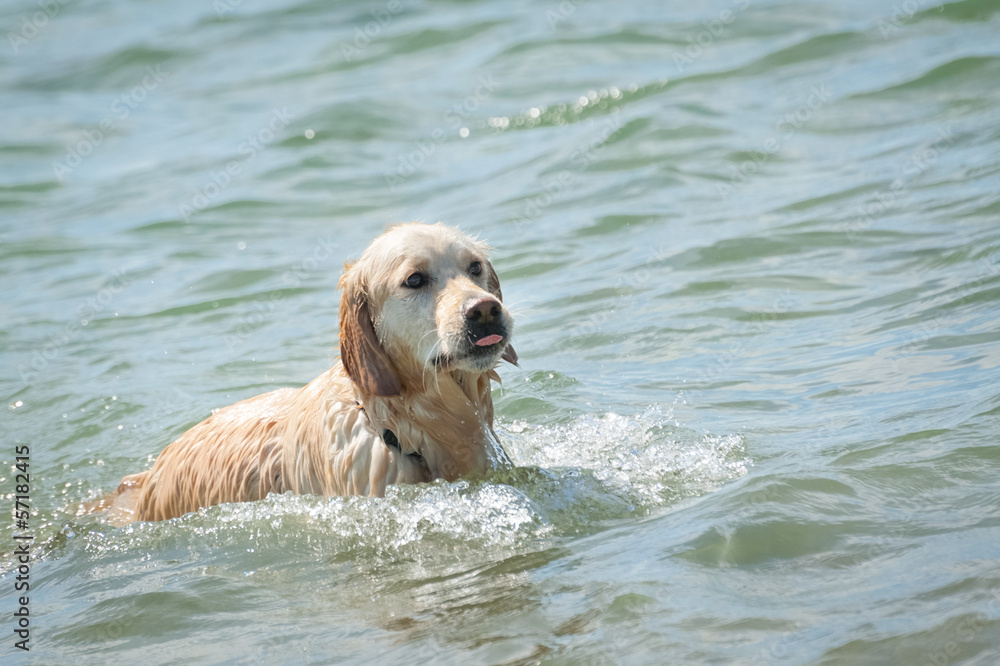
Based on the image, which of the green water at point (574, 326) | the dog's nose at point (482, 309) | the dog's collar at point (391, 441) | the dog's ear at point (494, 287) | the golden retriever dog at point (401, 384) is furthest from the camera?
the dog's ear at point (494, 287)

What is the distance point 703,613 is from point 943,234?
19.7 feet

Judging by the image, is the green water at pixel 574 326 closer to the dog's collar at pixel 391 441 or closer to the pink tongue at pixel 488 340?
the dog's collar at pixel 391 441

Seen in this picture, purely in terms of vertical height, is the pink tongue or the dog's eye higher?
the dog's eye

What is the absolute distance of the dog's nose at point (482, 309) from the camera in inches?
198

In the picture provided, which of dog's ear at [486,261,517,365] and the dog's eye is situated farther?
dog's ear at [486,261,517,365]

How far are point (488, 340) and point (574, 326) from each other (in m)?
3.75

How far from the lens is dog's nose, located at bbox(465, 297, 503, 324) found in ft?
16.5

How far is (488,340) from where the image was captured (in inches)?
201

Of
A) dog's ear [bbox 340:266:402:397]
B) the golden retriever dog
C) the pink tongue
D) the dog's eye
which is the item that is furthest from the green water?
the dog's eye

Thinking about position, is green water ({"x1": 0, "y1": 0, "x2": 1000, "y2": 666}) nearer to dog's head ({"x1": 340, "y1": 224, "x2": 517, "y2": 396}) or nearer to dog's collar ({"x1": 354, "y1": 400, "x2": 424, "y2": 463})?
dog's collar ({"x1": 354, "y1": 400, "x2": 424, "y2": 463})

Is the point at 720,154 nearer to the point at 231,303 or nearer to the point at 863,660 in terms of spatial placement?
the point at 231,303

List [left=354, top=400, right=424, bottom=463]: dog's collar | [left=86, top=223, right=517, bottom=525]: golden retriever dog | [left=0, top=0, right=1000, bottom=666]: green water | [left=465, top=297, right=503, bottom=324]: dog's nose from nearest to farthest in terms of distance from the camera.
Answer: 1. [left=0, top=0, right=1000, bottom=666]: green water
2. [left=465, top=297, right=503, bottom=324]: dog's nose
3. [left=86, top=223, right=517, bottom=525]: golden retriever dog
4. [left=354, top=400, right=424, bottom=463]: dog's collar

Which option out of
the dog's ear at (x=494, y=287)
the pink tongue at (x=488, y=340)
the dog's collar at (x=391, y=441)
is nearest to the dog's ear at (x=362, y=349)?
the dog's collar at (x=391, y=441)

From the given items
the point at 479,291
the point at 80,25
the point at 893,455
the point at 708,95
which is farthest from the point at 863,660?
the point at 80,25
